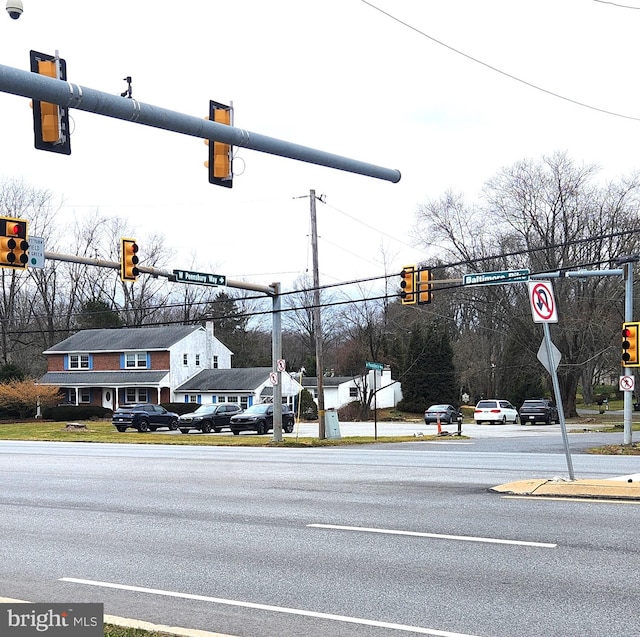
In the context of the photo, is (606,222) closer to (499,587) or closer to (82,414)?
(82,414)

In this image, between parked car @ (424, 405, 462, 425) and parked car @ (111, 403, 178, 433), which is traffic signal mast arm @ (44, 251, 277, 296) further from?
parked car @ (424, 405, 462, 425)

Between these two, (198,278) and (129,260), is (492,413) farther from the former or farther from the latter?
(129,260)

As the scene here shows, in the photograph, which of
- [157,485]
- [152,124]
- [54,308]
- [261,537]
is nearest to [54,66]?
[152,124]

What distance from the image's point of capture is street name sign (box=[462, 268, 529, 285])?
28392 mm

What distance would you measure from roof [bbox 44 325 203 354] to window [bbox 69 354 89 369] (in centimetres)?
56

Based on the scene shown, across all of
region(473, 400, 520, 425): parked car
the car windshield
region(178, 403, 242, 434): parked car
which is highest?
the car windshield

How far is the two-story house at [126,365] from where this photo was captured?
68625 millimetres

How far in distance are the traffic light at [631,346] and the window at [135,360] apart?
159 ft

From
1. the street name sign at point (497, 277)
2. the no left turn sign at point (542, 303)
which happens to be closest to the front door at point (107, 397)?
the street name sign at point (497, 277)

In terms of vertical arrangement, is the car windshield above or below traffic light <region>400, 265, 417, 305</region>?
below

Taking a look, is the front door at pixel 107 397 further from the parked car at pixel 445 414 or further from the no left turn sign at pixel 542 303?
the no left turn sign at pixel 542 303

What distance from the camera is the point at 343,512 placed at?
1278 cm

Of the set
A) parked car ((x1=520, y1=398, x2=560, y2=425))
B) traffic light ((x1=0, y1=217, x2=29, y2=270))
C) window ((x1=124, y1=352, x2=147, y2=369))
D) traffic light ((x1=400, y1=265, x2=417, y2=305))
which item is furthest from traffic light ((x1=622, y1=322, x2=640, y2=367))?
A: window ((x1=124, y1=352, x2=147, y2=369))

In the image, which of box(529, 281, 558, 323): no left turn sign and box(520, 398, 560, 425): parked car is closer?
box(529, 281, 558, 323): no left turn sign
